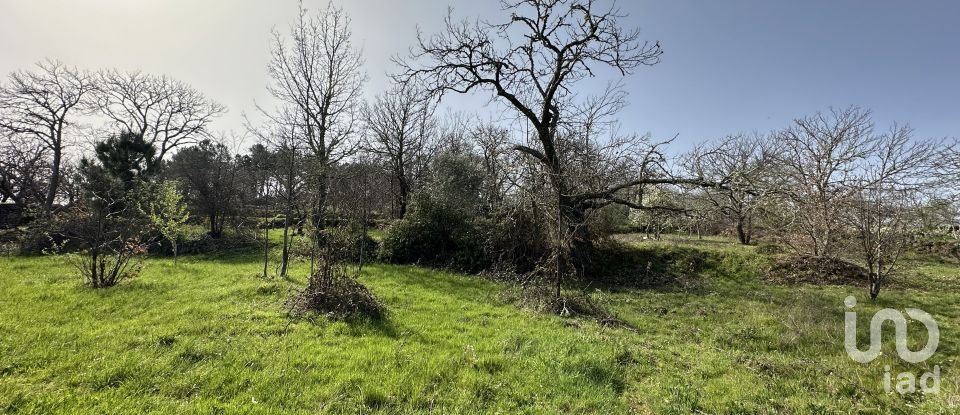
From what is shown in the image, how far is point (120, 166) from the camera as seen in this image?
→ 18812 mm

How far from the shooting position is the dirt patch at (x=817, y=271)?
11.5 m

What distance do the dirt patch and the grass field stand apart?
96.7 inches

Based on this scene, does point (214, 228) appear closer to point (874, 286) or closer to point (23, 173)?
point (23, 173)

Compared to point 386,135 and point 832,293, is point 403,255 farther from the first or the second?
point 832,293

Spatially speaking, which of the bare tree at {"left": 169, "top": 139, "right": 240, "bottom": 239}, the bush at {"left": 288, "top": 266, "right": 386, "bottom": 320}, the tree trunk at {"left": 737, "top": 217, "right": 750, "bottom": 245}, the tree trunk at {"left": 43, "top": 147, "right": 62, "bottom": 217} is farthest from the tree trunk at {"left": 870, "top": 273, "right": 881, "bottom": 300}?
the tree trunk at {"left": 43, "top": 147, "right": 62, "bottom": 217}

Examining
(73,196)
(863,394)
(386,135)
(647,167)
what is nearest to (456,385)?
(863,394)

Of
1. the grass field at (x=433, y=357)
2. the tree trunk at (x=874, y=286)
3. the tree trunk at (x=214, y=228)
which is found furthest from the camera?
the tree trunk at (x=214, y=228)

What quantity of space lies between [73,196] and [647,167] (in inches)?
1038

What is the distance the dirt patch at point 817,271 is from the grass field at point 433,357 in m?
2.46

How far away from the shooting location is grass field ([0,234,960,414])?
3.85m

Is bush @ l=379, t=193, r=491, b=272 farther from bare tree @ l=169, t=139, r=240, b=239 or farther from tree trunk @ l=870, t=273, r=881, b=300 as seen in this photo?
tree trunk @ l=870, t=273, r=881, b=300

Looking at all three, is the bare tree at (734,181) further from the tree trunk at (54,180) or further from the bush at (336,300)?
the tree trunk at (54,180)

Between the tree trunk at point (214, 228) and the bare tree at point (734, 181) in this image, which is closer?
the bare tree at point (734, 181)

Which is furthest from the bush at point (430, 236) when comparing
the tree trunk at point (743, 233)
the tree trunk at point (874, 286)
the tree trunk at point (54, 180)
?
the tree trunk at point (54, 180)
